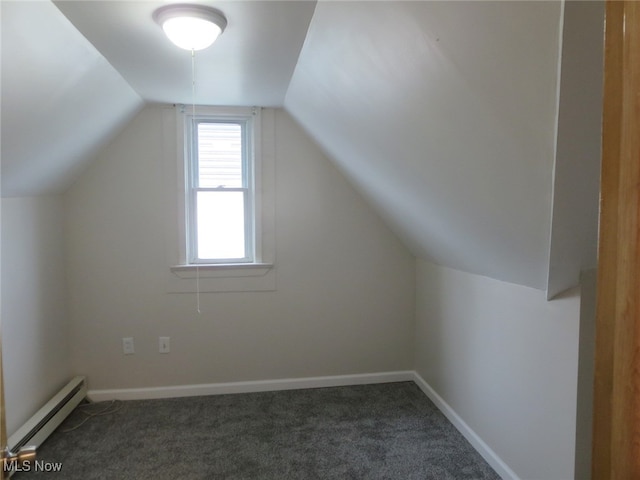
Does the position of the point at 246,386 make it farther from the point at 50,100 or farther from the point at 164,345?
the point at 50,100

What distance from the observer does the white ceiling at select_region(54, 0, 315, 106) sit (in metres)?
1.50

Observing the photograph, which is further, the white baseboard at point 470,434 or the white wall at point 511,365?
the white baseboard at point 470,434

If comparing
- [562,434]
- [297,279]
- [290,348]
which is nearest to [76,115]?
[297,279]

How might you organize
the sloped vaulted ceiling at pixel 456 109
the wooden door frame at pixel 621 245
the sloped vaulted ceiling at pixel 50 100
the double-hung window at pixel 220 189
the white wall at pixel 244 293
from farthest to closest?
the double-hung window at pixel 220 189
the white wall at pixel 244 293
the sloped vaulted ceiling at pixel 50 100
the sloped vaulted ceiling at pixel 456 109
the wooden door frame at pixel 621 245

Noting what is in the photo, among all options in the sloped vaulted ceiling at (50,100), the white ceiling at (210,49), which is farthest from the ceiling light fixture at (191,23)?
the sloped vaulted ceiling at (50,100)

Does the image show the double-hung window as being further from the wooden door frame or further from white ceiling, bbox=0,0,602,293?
the wooden door frame

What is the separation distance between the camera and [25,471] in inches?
84.7

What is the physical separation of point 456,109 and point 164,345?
2603mm

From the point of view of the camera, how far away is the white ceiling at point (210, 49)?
1.50 m

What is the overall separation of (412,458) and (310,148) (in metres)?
2.14

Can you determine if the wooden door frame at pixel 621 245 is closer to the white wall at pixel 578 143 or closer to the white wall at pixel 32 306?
the white wall at pixel 578 143

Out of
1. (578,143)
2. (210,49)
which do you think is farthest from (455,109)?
(210,49)

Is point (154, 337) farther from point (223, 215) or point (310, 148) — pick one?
point (310, 148)

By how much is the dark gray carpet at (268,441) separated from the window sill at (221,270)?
888 mm
